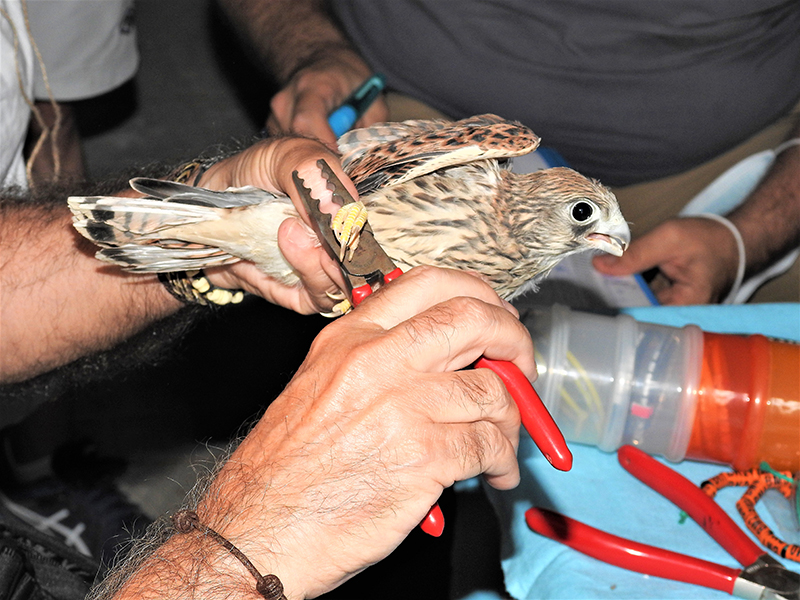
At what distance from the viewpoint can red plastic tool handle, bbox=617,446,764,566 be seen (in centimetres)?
163

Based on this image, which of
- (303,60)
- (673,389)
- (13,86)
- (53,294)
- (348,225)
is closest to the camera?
(348,225)

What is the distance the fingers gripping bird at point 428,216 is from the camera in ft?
5.28

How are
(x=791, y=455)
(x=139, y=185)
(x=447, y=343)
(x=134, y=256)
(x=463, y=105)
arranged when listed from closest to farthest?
(x=447, y=343) < (x=139, y=185) < (x=134, y=256) < (x=791, y=455) < (x=463, y=105)

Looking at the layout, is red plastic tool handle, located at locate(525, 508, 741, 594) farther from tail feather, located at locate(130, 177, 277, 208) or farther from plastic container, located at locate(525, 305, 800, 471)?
tail feather, located at locate(130, 177, 277, 208)

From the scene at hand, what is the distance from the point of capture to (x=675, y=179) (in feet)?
11.0

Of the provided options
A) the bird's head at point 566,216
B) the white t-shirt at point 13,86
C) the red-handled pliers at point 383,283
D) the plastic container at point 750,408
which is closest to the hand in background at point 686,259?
the plastic container at point 750,408

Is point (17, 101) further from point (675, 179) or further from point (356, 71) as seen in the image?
point (675, 179)

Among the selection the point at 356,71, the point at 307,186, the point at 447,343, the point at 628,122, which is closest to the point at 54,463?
the point at 356,71

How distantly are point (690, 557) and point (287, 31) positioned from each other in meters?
2.98

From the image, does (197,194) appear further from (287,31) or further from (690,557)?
(287,31)

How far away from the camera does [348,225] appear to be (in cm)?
138

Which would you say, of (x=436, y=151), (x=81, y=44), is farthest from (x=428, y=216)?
(x=81, y=44)

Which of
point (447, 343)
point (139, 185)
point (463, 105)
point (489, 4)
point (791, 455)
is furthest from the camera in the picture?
point (463, 105)

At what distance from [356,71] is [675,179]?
5.53 feet
